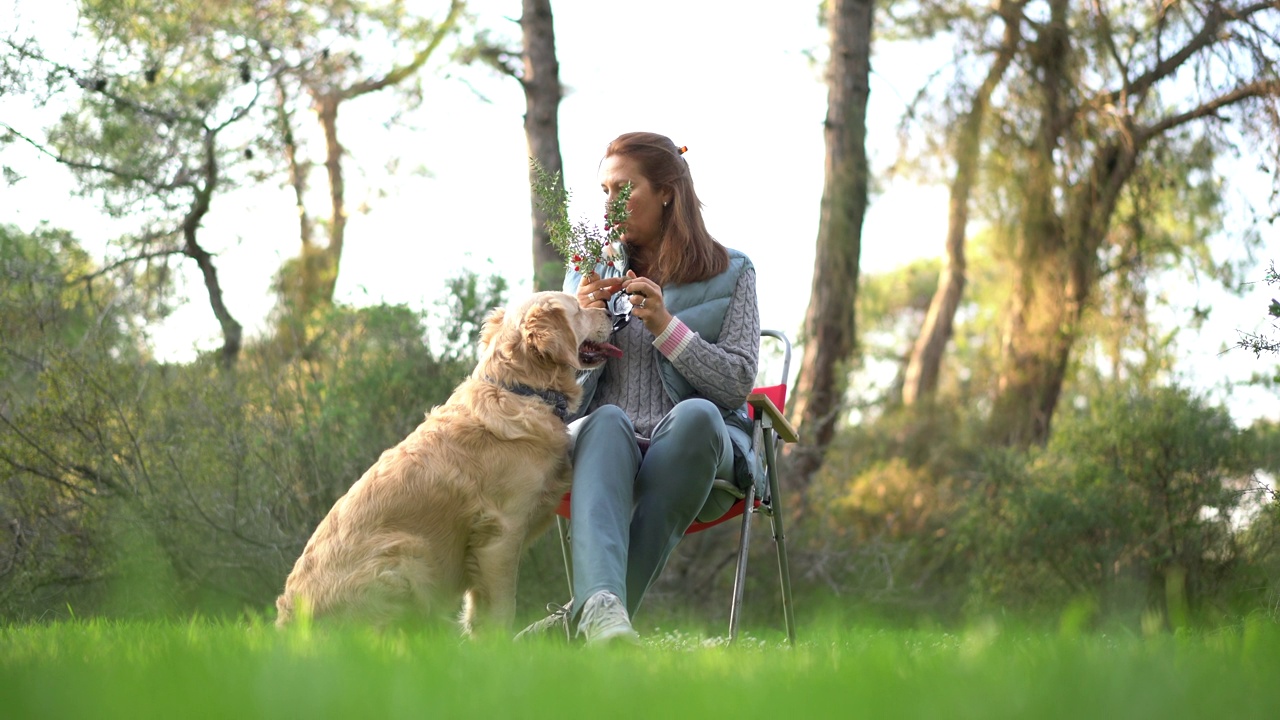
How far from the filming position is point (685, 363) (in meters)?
3.68

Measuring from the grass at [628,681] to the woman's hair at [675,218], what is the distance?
182 centimetres

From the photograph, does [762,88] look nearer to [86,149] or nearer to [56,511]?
[86,149]

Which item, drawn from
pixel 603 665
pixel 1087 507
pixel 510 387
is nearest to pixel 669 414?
pixel 510 387

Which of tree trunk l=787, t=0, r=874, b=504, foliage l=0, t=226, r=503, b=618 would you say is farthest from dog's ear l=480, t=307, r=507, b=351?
tree trunk l=787, t=0, r=874, b=504

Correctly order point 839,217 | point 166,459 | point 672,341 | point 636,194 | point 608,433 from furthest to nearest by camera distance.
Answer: point 839,217, point 166,459, point 636,194, point 672,341, point 608,433

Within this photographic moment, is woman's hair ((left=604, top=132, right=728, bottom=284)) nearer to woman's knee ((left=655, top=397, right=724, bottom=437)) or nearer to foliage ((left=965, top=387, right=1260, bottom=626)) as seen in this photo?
woman's knee ((left=655, top=397, right=724, bottom=437))

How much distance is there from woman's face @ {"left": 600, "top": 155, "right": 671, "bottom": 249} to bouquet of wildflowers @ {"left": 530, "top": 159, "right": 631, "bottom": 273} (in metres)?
0.14

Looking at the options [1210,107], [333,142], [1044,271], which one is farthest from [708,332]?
[333,142]

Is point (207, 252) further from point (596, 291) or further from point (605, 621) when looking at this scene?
point (605, 621)

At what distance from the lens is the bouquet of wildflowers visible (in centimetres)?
382

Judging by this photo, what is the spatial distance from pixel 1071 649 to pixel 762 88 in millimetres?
9279

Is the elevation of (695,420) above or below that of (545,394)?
below

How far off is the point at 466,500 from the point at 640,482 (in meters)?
0.53

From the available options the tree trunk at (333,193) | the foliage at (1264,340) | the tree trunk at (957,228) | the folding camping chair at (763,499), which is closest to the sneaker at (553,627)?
the folding camping chair at (763,499)
